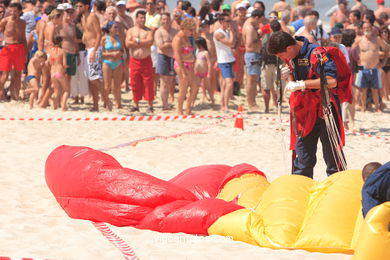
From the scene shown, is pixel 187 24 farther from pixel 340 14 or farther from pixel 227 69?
pixel 340 14

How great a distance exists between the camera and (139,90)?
40.1ft

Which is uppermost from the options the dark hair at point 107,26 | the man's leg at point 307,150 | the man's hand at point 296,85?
the dark hair at point 107,26

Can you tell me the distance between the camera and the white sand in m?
4.68

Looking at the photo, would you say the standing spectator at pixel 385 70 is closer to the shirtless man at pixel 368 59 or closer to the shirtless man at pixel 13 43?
the shirtless man at pixel 368 59

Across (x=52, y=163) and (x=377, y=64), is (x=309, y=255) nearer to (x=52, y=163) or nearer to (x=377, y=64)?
(x=52, y=163)

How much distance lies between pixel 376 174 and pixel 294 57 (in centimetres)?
211

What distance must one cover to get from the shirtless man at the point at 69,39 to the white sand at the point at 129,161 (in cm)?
76

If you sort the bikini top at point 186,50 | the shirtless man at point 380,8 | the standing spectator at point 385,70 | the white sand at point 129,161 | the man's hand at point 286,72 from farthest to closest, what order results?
the shirtless man at point 380,8 → the standing spectator at point 385,70 → the bikini top at point 186,50 → the man's hand at point 286,72 → the white sand at point 129,161

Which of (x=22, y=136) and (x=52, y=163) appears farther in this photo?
(x=22, y=136)

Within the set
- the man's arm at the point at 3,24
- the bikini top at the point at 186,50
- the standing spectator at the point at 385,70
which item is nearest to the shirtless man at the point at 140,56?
the bikini top at the point at 186,50

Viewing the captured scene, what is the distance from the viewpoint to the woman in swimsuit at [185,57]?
11250 mm

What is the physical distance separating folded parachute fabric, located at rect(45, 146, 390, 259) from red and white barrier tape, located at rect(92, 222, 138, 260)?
0.30 ft

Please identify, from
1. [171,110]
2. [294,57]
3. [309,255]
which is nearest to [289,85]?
[294,57]

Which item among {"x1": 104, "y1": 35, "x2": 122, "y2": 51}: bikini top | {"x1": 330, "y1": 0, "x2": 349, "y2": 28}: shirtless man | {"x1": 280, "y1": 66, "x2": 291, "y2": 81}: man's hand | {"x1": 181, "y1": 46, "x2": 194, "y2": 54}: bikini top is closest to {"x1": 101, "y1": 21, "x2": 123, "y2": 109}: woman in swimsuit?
{"x1": 104, "y1": 35, "x2": 122, "y2": 51}: bikini top
